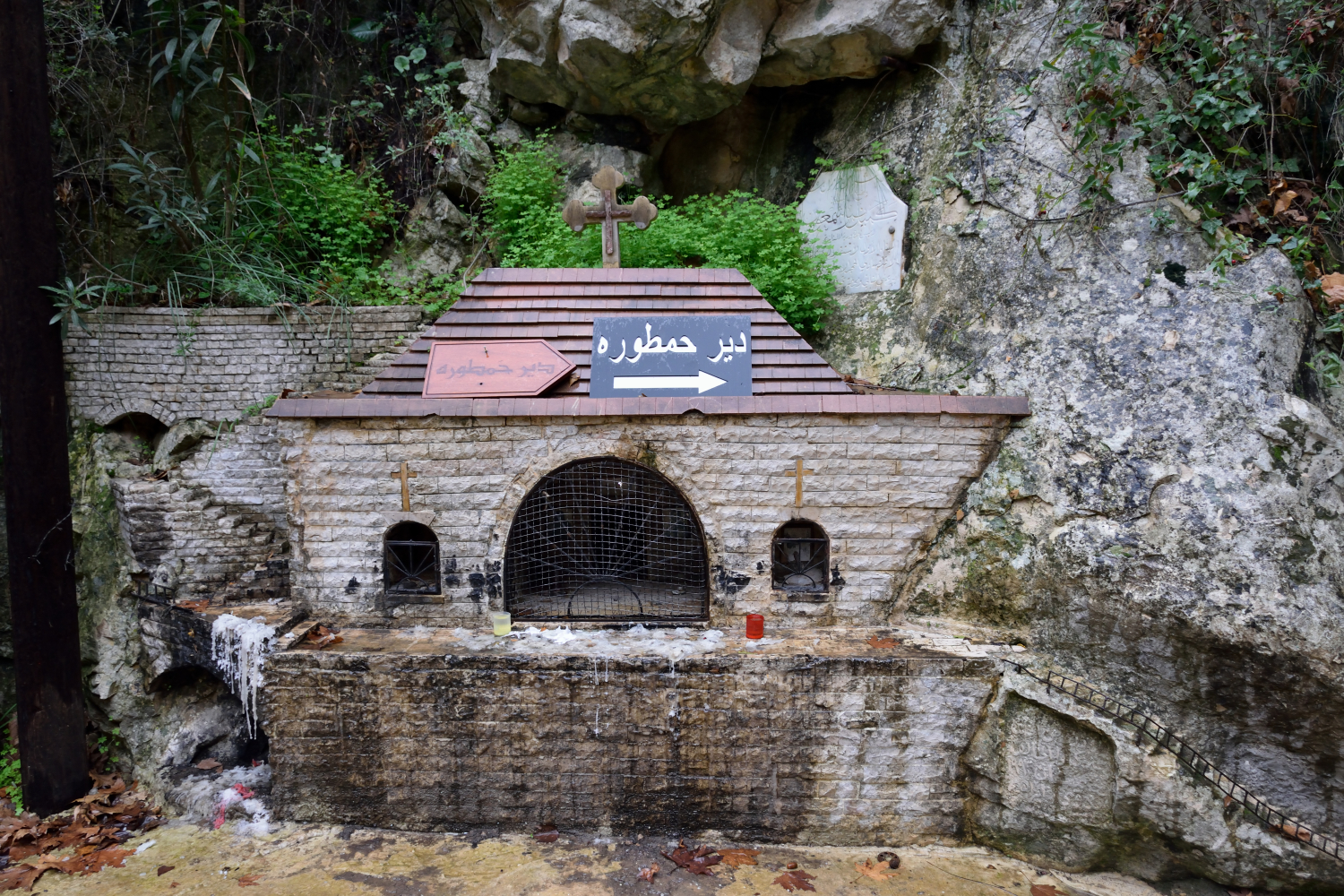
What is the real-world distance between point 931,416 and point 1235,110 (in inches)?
137

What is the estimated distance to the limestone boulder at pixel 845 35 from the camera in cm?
736

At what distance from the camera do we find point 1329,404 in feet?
17.6

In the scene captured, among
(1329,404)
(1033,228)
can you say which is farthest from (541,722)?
(1329,404)

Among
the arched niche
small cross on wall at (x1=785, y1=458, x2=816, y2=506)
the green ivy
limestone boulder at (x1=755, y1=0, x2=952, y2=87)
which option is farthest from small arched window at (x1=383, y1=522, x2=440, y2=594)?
limestone boulder at (x1=755, y1=0, x2=952, y2=87)

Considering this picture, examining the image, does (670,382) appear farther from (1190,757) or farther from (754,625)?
(1190,757)

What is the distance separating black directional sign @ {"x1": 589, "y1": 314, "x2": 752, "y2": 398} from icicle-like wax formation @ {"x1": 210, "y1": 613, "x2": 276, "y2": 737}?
322 centimetres

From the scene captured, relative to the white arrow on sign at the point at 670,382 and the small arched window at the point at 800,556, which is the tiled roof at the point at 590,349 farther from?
the small arched window at the point at 800,556

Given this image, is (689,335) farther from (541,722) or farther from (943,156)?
(943,156)

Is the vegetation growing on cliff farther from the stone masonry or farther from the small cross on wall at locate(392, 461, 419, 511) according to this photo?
the stone masonry

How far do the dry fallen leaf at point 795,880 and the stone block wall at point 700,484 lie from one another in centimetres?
182

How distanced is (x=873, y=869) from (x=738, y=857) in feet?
3.20

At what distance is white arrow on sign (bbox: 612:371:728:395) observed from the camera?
5652 millimetres

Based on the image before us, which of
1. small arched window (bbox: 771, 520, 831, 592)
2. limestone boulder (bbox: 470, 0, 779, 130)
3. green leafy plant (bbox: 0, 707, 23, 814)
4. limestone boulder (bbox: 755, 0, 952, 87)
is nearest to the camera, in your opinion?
small arched window (bbox: 771, 520, 831, 592)

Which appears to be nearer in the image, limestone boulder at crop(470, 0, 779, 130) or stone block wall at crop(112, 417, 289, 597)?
stone block wall at crop(112, 417, 289, 597)
